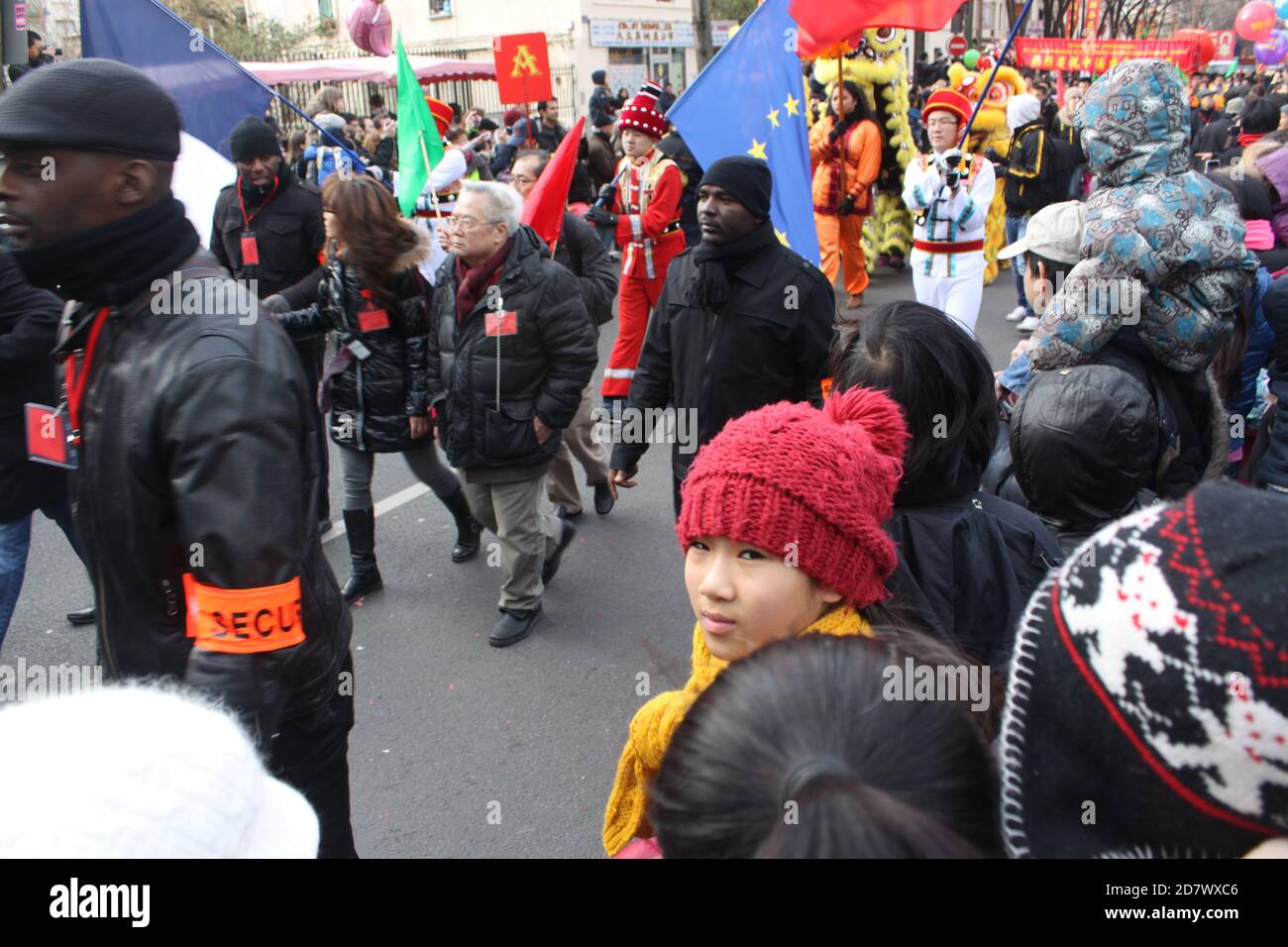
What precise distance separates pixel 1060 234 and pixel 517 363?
1.98 meters

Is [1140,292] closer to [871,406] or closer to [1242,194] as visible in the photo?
[871,406]

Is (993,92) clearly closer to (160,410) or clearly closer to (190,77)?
(190,77)

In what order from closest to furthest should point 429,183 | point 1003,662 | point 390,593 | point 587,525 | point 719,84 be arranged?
1. point 1003,662
2. point 390,593
3. point 719,84
4. point 587,525
5. point 429,183

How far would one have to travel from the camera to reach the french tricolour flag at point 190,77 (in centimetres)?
482

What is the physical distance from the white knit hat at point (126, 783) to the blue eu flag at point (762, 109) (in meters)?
4.28

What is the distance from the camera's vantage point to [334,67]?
2072 centimetres

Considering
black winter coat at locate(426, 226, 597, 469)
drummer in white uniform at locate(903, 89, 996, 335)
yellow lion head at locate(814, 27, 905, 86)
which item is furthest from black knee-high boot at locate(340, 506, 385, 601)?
yellow lion head at locate(814, 27, 905, 86)

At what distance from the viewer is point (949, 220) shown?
6.54m

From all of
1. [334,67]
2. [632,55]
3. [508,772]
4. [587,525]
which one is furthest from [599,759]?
[632,55]

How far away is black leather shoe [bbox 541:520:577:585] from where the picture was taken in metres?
4.55

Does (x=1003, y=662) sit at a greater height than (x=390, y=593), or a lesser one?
greater

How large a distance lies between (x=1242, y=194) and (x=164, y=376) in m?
4.28

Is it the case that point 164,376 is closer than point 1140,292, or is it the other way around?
point 164,376

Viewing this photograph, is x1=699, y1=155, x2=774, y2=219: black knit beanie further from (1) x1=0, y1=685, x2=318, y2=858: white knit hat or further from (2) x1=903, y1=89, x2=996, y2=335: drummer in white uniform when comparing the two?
(2) x1=903, y1=89, x2=996, y2=335: drummer in white uniform
